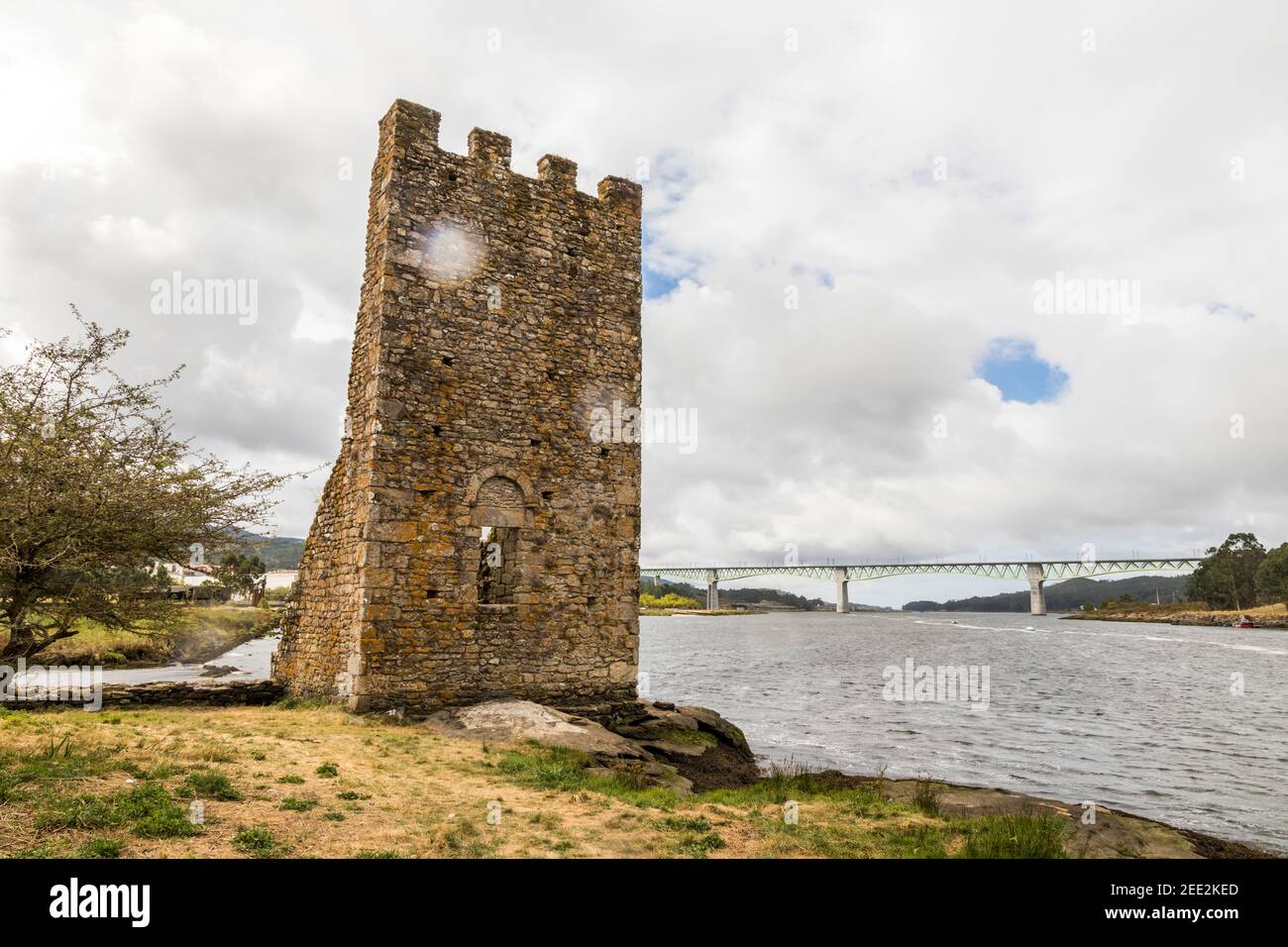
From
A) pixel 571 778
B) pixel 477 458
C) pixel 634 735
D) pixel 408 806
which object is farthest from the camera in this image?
pixel 634 735

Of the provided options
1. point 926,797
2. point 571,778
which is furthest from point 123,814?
point 926,797

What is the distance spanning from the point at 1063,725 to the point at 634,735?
20284 mm

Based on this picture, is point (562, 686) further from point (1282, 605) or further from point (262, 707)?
point (1282, 605)

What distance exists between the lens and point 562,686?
15.4 m

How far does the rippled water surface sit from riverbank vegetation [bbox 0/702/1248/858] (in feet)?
22.6

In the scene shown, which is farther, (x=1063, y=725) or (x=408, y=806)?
(x=1063, y=725)

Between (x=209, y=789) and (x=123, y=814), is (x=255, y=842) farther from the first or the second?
(x=209, y=789)

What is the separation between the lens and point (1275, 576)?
350 feet

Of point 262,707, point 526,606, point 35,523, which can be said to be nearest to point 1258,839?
point 526,606

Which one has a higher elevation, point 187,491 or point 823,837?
point 187,491

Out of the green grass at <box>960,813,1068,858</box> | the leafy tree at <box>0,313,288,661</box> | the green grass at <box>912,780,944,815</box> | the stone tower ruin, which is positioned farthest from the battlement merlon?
the green grass at <box>960,813,1068,858</box>

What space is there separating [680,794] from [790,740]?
42.4 feet
